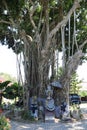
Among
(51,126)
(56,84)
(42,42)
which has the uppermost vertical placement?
(42,42)

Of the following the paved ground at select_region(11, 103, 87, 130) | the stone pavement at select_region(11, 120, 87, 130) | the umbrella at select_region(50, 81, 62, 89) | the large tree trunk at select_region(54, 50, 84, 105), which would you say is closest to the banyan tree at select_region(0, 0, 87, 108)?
the large tree trunk at select_region(54, 50, 84, 105)

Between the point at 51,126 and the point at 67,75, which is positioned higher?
the point at 67,75

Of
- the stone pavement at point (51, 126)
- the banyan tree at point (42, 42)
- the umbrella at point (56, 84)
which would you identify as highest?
the banyan tree at point (42, 42)

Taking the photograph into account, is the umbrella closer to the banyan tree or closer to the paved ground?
the banyan tree

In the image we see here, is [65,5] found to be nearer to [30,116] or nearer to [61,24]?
[61,24]

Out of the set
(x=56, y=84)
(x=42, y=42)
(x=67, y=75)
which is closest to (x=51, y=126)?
(x=56, y=84)

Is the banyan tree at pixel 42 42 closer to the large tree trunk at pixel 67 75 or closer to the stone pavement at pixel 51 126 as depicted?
the large tree trunk at pixel 67 75

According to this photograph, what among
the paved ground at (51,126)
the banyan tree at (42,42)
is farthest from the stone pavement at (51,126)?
the banyan tree at (42,42)

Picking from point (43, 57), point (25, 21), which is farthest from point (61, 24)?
point (25, 21)

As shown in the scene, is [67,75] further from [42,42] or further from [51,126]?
[51,126]

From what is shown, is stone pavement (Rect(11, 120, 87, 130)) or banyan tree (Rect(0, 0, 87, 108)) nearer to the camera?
stone pavement (Rect(11, 120, 87, 130))

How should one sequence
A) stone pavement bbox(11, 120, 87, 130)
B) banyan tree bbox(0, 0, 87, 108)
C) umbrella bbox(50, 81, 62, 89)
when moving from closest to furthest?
stone pavement bbox(11, 120, 87, 130)
umbrella bbox(50, 81, 62, 89)
banyan tree bbox(0, 0, 87, 108)

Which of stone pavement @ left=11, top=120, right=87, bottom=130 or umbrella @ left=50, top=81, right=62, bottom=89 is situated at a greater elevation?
umbrella @ left=50, top=81, right=62, bottom=89

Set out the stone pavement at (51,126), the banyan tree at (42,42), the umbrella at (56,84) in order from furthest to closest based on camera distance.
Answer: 1. the banyan tree at (42,42)
2. the umbrella at (56,84)
3. the stone pavement at (51,126)
